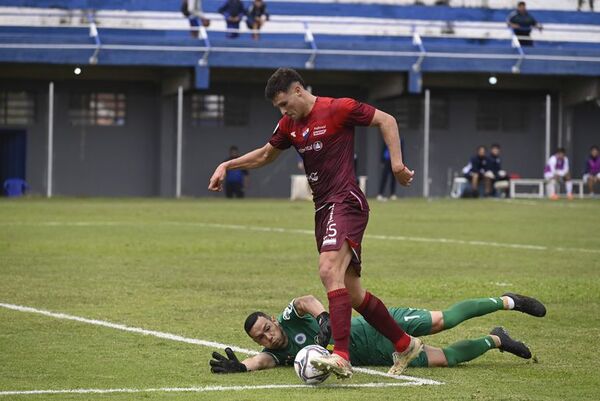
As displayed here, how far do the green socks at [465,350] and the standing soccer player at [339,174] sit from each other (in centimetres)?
34

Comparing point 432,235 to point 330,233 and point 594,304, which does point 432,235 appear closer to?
point 594,304

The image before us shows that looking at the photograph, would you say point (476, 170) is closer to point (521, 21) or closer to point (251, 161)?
point (521, 21)

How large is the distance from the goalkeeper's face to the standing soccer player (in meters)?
0.58

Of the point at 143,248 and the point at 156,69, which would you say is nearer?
the point at 143,248

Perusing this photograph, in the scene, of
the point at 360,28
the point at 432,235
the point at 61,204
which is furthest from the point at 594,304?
the point at 360,28

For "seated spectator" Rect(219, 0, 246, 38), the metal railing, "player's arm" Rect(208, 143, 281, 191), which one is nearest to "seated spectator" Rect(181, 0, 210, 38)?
the metal railing

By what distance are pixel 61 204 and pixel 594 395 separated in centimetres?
2729

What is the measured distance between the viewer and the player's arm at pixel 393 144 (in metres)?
8.61

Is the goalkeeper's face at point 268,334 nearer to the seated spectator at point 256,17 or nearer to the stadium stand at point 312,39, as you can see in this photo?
the stadium stand at point 312,39

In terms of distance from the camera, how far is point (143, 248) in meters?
19.9

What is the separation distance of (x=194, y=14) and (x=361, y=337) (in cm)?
3368

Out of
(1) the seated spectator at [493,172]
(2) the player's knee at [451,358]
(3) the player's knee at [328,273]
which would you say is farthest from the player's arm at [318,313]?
(1) the seated spectator at [493,172]

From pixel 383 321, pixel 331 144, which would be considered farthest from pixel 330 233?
pixel 383 321

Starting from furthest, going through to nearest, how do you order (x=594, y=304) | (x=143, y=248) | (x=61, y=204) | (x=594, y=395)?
(x=61, y=204) → (x=143, y=248) → (x=594, y=304) → (x=594, y=395)
